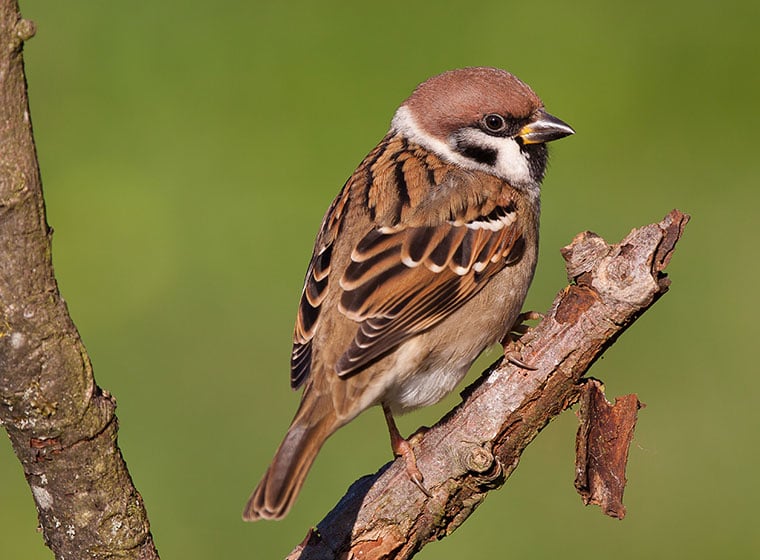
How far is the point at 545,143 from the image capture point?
401cm

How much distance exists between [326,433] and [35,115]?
16.3ft

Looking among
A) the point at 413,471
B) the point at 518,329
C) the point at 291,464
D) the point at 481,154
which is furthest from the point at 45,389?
the point at 481,154

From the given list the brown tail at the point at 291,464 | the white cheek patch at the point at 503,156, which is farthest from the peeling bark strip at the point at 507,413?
the white cheek patch at the point at 503,156

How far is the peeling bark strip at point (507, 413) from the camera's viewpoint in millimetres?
3039

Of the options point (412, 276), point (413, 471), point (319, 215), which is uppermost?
point (319, 215)

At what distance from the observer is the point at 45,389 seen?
2.51m

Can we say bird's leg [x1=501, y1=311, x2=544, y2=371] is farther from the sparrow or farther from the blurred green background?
the blurred green background

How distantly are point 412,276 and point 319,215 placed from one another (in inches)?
136

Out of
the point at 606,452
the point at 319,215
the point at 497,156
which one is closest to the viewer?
the point at 606,452

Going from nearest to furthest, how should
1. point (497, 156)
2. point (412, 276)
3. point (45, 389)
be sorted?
point (45, 389), point (412, 276), point (497, 156)

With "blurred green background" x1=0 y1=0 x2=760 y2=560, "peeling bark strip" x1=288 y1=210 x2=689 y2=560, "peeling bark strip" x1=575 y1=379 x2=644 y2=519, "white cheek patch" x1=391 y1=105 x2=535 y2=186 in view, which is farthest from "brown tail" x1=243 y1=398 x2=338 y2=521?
"blurred green background" x1=0 y1=0 x2=760 y2=560

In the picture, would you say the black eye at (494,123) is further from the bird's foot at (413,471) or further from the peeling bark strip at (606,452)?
the bird's foot at (413,471)

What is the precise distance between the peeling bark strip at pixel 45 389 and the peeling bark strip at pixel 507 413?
567mm

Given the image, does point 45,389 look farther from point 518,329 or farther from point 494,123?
point 494,123
